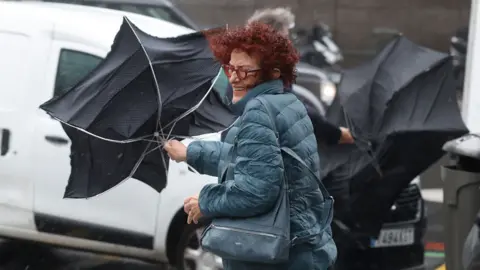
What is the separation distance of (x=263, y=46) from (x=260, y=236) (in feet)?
2.52

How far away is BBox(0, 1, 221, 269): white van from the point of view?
21.5 feet

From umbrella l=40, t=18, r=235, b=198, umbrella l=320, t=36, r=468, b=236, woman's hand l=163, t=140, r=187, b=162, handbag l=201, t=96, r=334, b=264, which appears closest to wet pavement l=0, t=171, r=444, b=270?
umbrella l=320, t=36, r=468, b=236

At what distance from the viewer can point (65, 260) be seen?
7.72 metres

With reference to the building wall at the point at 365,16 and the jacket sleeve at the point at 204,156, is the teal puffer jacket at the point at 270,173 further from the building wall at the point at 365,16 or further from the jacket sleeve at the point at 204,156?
the building wall at the point at 365,16

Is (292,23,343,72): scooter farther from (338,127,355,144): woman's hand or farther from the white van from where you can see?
(338,127,355,144): woman's hand

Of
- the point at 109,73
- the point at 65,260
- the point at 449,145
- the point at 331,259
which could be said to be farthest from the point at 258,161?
the point at 65,260

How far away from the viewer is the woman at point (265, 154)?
374 centimetres

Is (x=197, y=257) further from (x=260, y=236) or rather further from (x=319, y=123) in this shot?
(x=260, y=236)

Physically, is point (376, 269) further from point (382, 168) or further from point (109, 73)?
point (109, 73)

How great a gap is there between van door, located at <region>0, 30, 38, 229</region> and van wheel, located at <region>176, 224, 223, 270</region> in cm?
107

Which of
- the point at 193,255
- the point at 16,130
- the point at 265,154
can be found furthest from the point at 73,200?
the point at 265,154

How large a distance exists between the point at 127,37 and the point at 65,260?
3.29 m

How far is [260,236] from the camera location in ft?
12.4

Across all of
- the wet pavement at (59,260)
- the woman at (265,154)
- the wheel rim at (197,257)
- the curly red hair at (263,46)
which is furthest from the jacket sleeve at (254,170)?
the wet pavement at (59,260)
